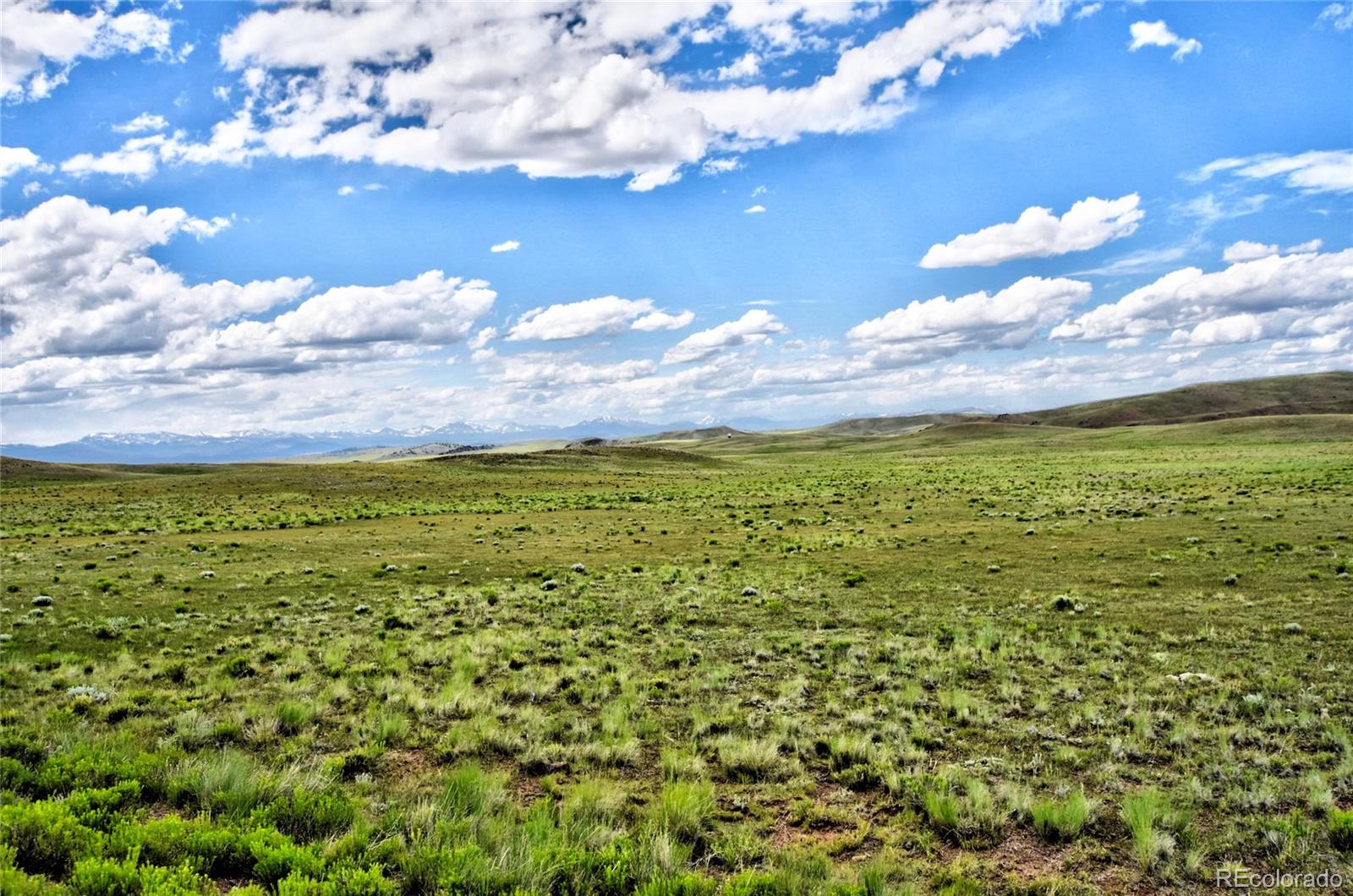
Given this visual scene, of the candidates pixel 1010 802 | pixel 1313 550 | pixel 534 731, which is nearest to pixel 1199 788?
pixel 1010 802

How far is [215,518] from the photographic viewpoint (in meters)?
48.1

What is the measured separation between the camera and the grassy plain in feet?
24.1

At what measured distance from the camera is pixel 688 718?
11992 mm

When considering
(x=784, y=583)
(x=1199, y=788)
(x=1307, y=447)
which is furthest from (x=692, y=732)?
(x=1307, y=447)

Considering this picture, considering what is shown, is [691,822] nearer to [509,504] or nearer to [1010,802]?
[1010,802]

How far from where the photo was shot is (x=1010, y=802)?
8.60m

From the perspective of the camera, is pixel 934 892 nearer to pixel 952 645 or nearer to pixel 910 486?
pixel 952 645

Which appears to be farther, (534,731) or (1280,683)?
(1280,683)

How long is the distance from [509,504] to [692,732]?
4974 cm

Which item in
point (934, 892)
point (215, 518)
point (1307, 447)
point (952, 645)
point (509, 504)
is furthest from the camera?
point (1307, 447)

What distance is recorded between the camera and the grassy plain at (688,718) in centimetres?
734

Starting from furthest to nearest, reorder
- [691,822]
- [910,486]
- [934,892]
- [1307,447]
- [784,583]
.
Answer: [1307,447], [910,486], [784,583], [691,822], [934,892]

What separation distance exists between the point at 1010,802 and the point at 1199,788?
2453 mm

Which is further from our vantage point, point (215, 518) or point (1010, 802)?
point (215, 518)
